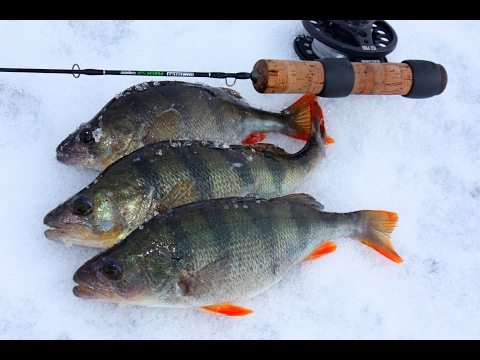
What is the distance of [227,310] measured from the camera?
227cm

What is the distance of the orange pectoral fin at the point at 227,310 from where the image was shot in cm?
225

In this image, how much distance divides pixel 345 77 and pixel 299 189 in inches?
26.2

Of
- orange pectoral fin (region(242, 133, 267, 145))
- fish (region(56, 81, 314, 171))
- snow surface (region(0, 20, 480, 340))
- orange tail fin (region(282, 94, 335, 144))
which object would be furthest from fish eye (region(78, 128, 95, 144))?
orange tail fin (region(282, 94, 335, 144))

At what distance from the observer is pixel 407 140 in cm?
320

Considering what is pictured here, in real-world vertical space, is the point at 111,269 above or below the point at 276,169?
below

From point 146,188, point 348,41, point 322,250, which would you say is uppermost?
point 348,41

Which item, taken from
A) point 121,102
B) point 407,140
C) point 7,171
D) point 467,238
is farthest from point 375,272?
point 7,171

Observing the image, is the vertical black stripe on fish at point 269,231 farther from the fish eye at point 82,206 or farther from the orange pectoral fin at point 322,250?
the fish eye at point 82,206

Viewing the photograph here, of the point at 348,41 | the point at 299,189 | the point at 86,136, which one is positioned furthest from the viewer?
the point at 348,41

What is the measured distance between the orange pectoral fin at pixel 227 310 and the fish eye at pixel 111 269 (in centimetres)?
42

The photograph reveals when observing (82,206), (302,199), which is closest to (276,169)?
→ (302,199)

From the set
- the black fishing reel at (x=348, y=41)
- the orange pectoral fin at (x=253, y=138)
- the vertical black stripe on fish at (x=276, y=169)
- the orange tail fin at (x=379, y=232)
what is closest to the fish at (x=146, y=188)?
the vertical black stripe on fish at (x=276, y=169)

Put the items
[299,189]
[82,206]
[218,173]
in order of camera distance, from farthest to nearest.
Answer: [299,189]
[218,173]
[82,206]

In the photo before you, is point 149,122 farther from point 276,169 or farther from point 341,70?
point 341,70
